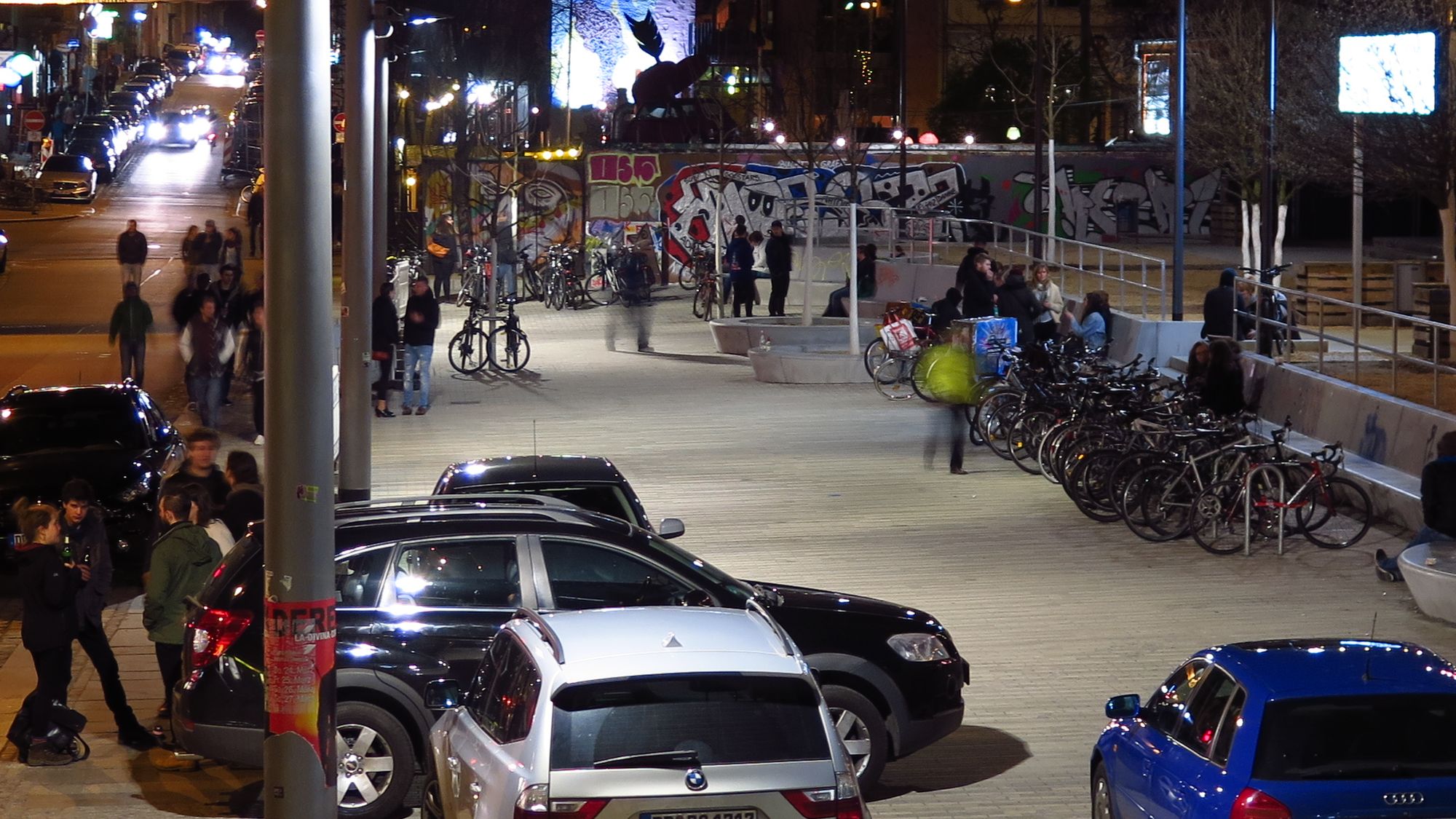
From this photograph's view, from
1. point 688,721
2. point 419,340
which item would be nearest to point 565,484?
point 688,721

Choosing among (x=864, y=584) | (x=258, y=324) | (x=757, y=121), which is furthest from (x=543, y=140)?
(x=864, y=584)

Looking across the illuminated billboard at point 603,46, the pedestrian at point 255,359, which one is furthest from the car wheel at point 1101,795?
the illuminated billboard at point 603,46

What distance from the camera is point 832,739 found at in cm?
600

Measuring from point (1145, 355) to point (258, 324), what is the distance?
12.7m

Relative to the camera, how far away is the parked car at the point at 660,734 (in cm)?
568

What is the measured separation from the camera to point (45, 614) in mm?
9469

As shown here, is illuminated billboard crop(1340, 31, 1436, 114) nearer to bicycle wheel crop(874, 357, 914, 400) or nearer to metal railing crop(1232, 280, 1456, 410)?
metal railing crop(1232, 280, 1456, 410)

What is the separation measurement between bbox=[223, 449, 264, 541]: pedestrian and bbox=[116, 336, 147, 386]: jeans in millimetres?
12649

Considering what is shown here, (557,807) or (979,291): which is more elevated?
(979,291)

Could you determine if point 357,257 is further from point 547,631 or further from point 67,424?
point 547,631

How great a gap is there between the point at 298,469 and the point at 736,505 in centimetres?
1088

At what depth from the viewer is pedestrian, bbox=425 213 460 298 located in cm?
4031

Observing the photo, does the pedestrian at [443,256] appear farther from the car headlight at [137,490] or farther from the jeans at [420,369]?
the car headlight at [137,490]

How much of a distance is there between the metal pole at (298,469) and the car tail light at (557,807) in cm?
131
